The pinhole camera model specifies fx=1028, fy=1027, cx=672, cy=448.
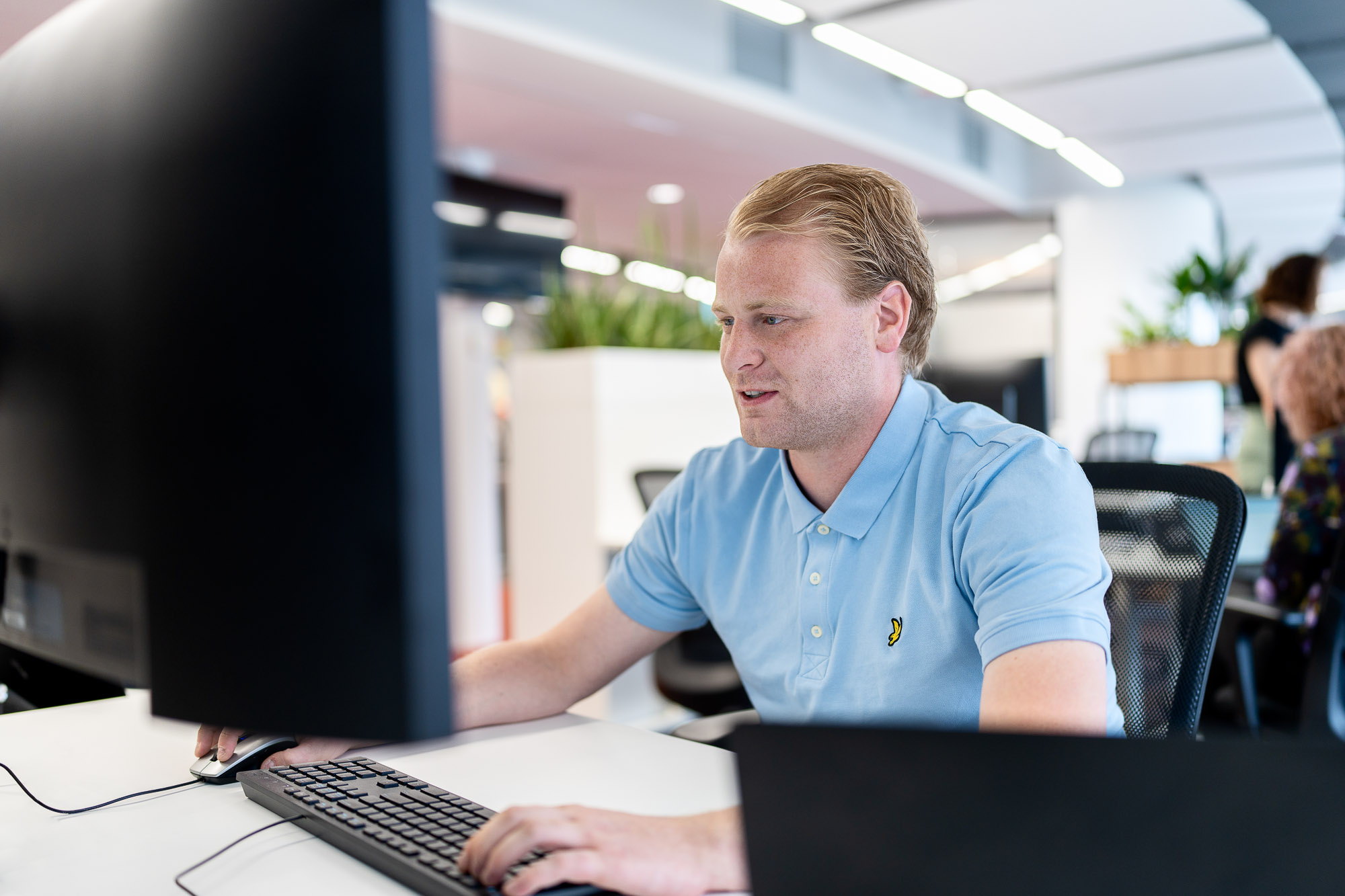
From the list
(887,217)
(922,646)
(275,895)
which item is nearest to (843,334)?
(887,217)

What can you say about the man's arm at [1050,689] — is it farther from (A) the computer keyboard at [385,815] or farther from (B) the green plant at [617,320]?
(B) the green plant at [617,320]

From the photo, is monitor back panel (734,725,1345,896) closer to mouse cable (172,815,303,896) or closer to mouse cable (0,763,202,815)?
mouse cable (172,815,303,896)

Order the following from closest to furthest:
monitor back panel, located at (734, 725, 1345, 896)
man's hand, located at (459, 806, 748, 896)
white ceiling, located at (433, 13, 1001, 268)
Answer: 1. monitor back panel, located at (734, 725, 1345, 896)
2. man's hand, located at (459, 806, 748, 896)
3. white ceiling, located at (433, 13, 1001, 268)

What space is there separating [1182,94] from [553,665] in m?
5.02

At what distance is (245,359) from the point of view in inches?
17.4

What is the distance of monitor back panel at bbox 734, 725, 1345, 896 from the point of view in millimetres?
385

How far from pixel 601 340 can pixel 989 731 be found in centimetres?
278

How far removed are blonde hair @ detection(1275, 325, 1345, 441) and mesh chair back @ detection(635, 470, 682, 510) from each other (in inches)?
55.2

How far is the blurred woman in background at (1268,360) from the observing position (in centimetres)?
348

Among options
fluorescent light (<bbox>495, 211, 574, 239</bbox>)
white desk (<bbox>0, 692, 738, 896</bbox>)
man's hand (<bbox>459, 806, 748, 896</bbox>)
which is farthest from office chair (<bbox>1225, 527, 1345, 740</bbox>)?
fluorescent light (<bbox>495, 211, 574, 239</bbox>)

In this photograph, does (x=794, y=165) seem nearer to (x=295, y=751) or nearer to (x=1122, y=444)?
(x=1122, y=444)

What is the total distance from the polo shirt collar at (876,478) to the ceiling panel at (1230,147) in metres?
5.53

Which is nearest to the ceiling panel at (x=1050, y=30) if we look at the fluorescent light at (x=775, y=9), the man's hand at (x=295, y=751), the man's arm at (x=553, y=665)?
the fluorescent light at (x=775, y=9)

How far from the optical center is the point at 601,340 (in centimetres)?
312
